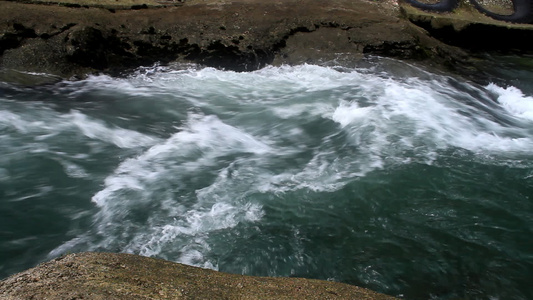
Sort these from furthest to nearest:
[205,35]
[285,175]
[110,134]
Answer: [205,35] → [110,134] → [285,175]

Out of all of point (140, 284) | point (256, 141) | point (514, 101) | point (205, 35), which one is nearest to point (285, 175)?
point (256, 141)

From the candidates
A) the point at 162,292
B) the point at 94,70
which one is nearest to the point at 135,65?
the point at 94,70

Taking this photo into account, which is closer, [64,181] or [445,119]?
[64,181]

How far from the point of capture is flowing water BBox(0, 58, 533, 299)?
13.0 feet

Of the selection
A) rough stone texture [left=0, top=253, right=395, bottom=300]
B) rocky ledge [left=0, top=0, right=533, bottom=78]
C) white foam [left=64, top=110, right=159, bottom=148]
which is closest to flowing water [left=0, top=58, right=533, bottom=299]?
white foam [left=64, top=110, right=159, bottom=148]

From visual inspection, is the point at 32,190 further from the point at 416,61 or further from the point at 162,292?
the point at 416,61

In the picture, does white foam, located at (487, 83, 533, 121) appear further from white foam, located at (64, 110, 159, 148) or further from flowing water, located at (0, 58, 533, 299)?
white foam, located at (64, 110, 159, 148)

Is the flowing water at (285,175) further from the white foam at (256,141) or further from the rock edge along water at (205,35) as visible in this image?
the rock edge along water at (205,35)

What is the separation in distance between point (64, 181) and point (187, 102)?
100 inches

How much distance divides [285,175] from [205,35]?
12.6 feet

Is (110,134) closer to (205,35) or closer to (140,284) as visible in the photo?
(205,35)

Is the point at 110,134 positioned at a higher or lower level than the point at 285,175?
higher

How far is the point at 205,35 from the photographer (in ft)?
26.4

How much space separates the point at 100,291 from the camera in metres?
Answer: 2.20
